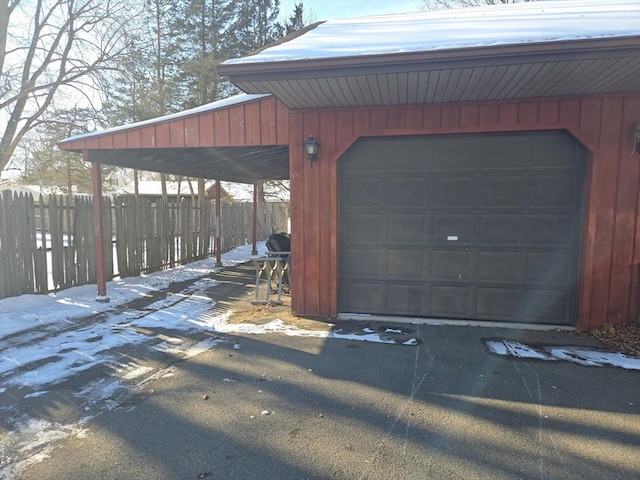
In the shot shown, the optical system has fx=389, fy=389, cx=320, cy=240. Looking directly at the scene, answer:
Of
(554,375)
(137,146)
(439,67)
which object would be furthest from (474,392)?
(137,146)

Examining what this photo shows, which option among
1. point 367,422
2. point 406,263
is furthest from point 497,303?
point 367,422

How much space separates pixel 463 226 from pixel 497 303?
1.18m

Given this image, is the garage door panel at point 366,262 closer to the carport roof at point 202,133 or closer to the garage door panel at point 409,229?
the garage door panel at point 409,229

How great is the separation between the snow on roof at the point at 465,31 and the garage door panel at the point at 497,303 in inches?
125

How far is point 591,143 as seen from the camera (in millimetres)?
4910

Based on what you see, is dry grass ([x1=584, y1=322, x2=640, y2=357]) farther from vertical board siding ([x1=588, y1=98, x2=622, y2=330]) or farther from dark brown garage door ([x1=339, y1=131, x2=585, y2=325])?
dark brown garage door ([x1=339, y1=131, x2=585, y2=325])

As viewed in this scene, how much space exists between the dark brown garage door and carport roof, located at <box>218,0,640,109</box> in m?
0.76

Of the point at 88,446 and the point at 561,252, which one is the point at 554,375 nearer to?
the point at 561,252

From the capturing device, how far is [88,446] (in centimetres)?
272

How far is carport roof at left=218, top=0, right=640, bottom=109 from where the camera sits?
12.1 feet

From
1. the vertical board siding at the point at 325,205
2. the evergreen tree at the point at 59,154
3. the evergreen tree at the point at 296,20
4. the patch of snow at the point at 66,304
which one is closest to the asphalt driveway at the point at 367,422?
the vertical board siding at the point at 325,205

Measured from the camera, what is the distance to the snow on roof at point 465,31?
3.79m

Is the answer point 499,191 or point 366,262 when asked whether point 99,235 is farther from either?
point 499,191

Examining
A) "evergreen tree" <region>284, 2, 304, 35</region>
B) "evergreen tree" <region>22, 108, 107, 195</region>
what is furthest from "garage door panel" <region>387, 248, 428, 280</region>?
"evergreen tree" <region>284, 2, 304, 35</region>
